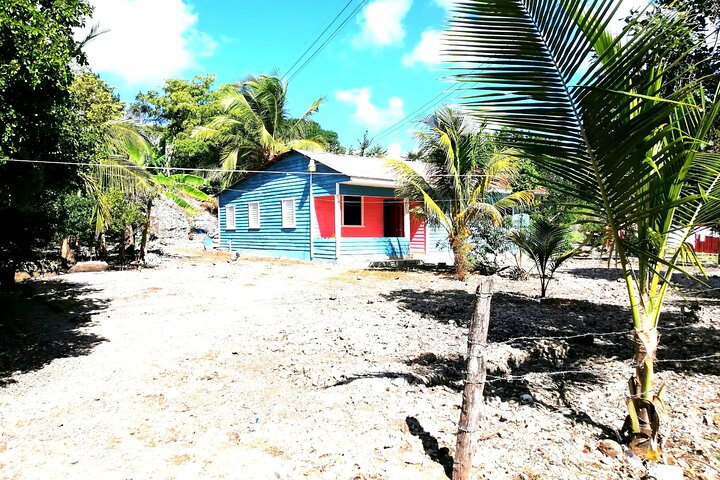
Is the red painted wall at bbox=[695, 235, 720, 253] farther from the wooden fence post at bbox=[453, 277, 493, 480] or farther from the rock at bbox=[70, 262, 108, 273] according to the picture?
the rock at bbox=[70, 262, 108, 273]

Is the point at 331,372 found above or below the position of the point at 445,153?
below

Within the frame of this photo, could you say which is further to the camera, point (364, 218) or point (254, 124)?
point (254, 124)

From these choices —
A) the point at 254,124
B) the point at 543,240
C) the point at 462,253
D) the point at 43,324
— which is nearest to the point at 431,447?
the point at 543,240

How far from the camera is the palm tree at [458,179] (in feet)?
43.2

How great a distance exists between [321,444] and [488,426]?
1337 mm

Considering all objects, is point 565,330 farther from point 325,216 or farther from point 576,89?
point 325,216

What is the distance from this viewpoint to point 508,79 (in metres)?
2.24

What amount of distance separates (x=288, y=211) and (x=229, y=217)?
543 centimetres

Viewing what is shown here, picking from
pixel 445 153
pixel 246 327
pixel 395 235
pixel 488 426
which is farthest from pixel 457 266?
pixel 488 426

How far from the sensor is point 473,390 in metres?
2.96

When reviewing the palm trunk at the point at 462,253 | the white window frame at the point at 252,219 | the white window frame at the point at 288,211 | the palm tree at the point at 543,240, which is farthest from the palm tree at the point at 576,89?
the white window frame at the point at 252,219

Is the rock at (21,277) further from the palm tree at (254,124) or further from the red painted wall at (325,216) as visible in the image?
the palm tree at (254,124)

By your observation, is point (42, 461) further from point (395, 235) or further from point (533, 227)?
point (395, 235)

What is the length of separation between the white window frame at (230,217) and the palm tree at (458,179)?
36.6 feet
